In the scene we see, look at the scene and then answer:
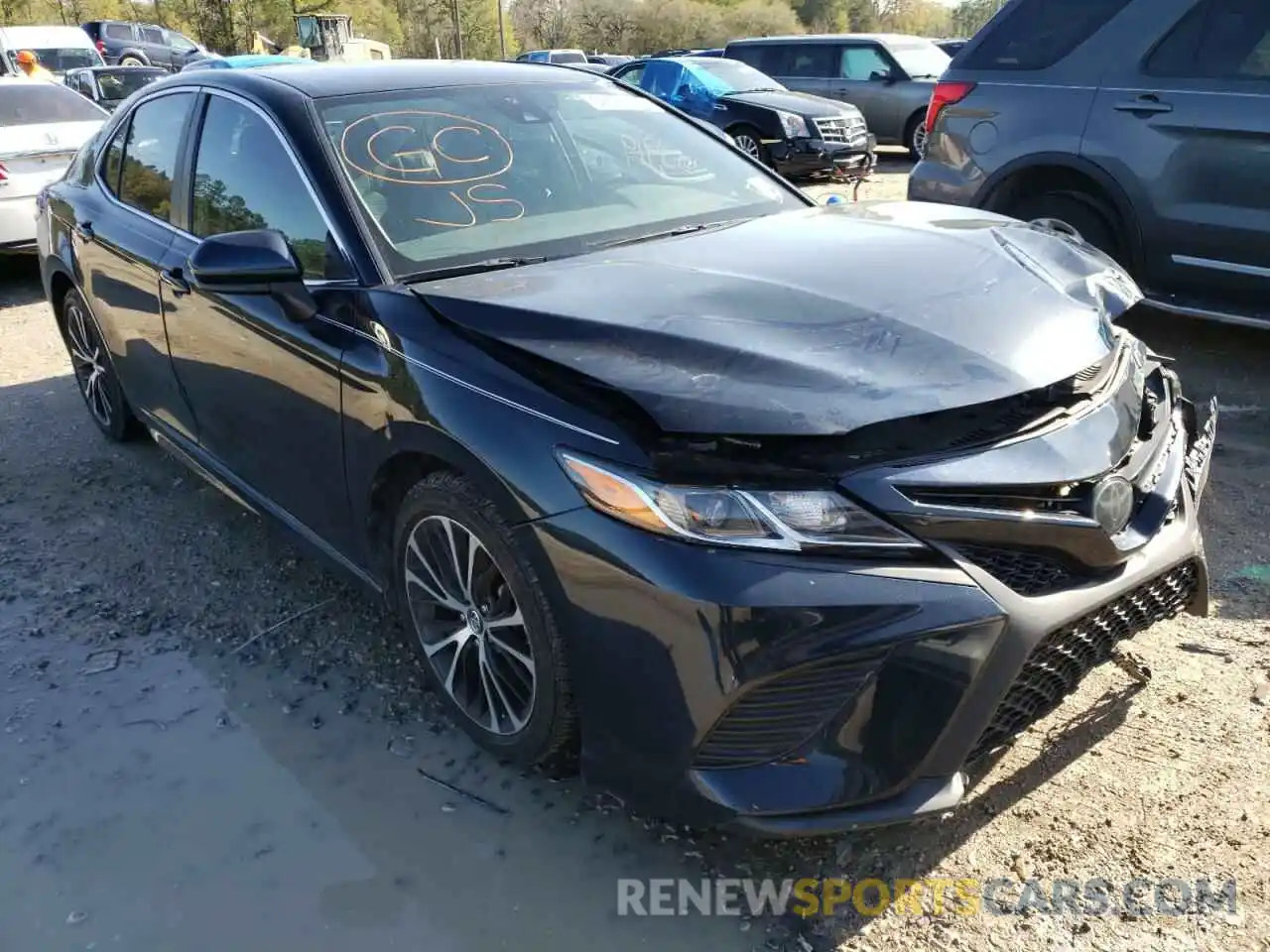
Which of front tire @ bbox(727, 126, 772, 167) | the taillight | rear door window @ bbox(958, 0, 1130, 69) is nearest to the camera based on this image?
rear door window @ bbox(958, 0, 1130, 69)

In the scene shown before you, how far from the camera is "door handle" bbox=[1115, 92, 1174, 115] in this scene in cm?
462

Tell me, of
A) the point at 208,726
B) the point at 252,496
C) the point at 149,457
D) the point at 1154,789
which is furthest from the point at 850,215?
the point at 149,457

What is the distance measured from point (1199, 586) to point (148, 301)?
3.45 metres

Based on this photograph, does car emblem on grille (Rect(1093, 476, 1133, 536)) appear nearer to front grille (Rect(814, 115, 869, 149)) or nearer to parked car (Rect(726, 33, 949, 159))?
front grille (Rect(814, 115, 869, 149))

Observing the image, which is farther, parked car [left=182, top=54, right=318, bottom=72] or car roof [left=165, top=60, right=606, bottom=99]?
parked car [left=182, top=54, right=318, bottom=72]

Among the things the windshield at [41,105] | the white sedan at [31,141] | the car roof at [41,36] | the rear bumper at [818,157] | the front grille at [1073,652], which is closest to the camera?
the front grille at [1073,652]

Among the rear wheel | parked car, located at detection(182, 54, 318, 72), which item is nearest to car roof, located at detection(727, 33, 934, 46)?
the rear wheel

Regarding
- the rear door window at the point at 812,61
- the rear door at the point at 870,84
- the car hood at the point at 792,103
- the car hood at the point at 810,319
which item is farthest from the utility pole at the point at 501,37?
the car hood at the point at 810,319

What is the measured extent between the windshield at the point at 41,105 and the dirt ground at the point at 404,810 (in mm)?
6440

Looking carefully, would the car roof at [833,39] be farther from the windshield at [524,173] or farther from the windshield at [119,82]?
the windshield at [524,173]

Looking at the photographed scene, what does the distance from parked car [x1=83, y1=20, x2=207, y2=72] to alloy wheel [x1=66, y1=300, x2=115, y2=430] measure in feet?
80.5

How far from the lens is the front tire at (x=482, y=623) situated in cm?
221

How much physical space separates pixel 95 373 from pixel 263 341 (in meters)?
2.32

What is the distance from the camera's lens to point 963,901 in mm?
2137
